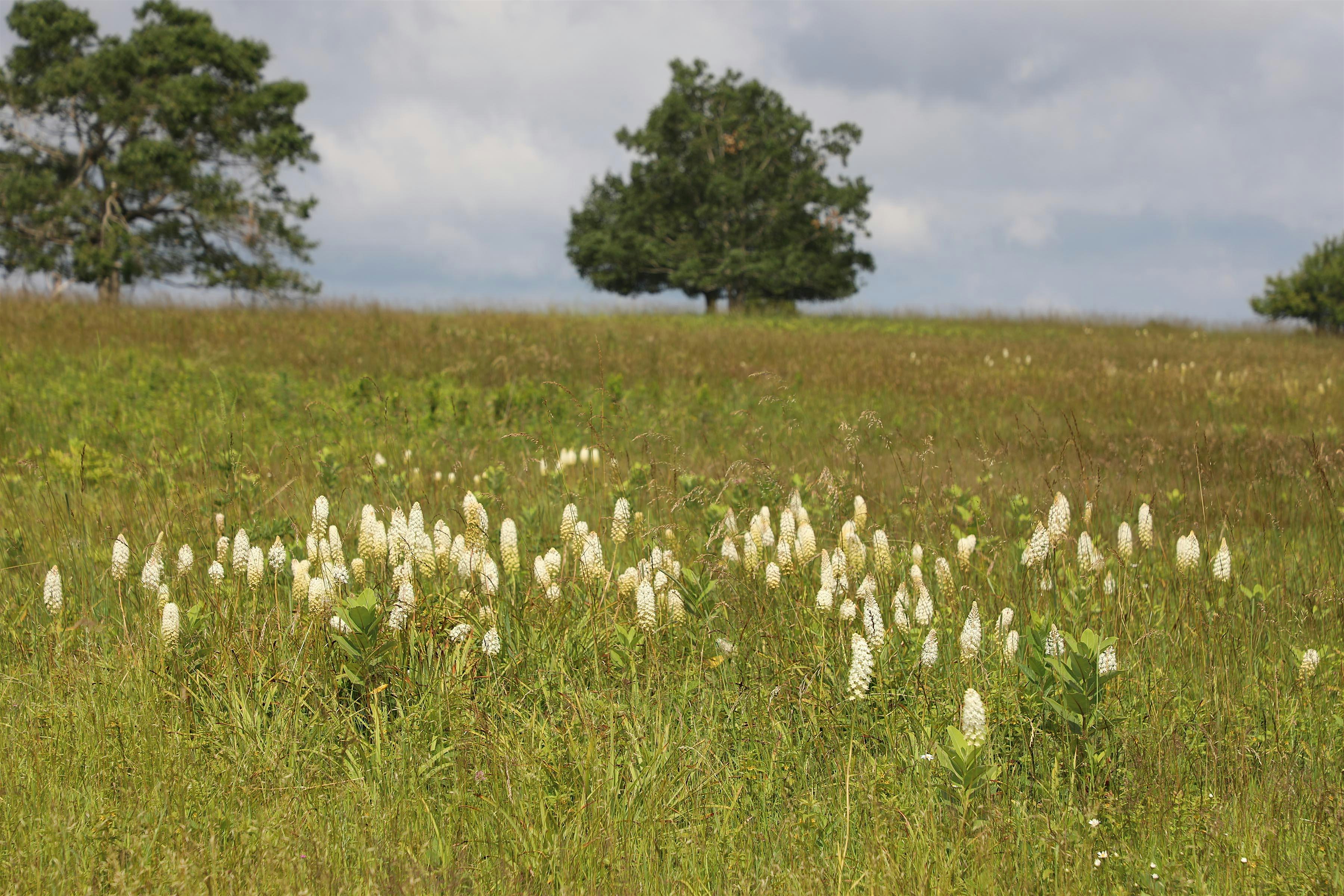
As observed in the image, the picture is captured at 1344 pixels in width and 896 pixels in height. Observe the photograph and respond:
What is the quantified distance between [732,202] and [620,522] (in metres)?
34.9

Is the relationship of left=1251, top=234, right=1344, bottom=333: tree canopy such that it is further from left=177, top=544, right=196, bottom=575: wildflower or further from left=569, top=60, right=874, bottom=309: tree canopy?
left=177, top=544, right=196, bottom=575: wildflower

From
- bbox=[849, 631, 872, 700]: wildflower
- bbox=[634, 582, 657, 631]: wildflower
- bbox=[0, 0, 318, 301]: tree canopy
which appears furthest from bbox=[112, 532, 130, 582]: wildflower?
bbox=[0, 0, 318, 301]: tree canopy

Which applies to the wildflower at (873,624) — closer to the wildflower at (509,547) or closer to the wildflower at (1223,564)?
the wildflower at (509,547)

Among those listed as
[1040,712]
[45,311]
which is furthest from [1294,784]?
[45,311]

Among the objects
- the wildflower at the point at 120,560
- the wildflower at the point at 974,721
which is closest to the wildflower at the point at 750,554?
the wildflower at the point at 974,721

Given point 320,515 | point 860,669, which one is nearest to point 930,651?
point 860,669

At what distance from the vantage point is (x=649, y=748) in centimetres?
292

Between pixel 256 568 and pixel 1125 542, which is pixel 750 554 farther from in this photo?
pixel 256 568

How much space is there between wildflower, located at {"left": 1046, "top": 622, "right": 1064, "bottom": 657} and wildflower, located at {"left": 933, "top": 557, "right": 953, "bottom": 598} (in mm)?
862

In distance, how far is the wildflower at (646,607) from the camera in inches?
140

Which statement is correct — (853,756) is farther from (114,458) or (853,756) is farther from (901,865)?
(114,458)

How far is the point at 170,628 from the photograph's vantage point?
3.43m

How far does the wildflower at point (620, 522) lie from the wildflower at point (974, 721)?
5.88 feet

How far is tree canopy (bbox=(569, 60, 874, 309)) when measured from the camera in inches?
1470
